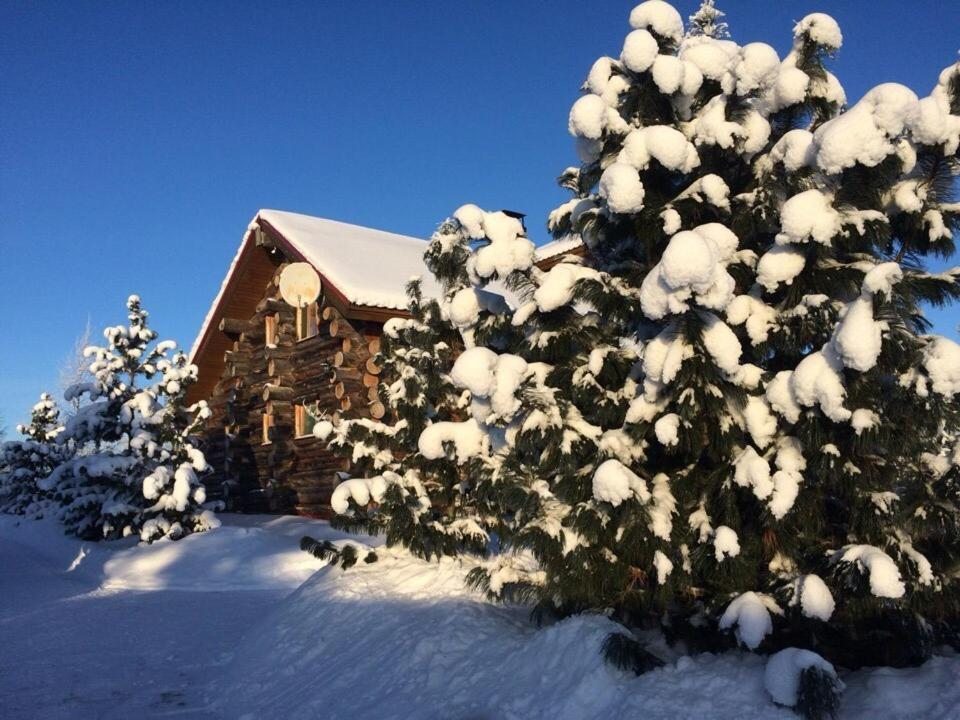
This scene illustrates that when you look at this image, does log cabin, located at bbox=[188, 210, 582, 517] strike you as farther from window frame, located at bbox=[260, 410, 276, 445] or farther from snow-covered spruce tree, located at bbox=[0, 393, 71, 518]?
snow-covered spruce tree, located at bbox=[0, 393, 71, 518]

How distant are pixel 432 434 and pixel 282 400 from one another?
11154 millimetres

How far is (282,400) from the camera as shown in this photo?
1767cm

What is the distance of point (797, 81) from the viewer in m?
4.93

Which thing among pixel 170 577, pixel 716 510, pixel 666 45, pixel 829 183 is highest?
pixel 666 45

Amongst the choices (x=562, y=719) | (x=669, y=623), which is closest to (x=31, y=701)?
(x=562, y=719)

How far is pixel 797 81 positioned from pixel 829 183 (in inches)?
30.3

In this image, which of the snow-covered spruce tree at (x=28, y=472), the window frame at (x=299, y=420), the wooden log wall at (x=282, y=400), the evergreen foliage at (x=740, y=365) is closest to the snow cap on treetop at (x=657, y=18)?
the evergreen foliage at (x=740, y=365)

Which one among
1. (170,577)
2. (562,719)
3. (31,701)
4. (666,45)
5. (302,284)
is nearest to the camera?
(562,719)

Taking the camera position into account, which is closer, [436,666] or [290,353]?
[436,666]

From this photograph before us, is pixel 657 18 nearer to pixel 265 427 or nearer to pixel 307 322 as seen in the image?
pixel 307 322

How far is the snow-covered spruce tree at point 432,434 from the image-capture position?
6289 mm

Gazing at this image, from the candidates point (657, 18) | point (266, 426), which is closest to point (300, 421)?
point (266, 426)

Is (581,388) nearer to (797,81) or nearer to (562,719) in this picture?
(562,719)

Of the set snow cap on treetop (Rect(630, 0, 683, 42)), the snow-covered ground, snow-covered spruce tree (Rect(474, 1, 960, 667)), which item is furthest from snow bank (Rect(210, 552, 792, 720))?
snow cap on treetop (Rect(630, 0, 683, 42))
